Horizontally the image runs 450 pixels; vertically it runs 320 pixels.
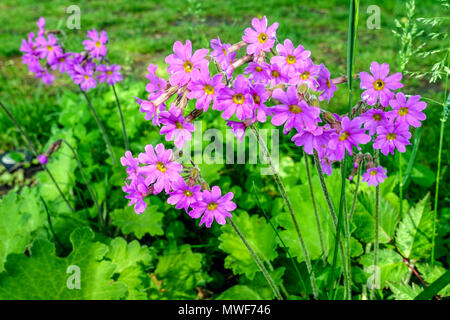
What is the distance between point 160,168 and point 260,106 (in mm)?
355

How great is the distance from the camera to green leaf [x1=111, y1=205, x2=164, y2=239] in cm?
197

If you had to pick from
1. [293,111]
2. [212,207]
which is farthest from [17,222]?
[293,111]

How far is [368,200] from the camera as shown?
1934mm

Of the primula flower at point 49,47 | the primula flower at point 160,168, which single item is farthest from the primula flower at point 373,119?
the primula flower at point 49,47

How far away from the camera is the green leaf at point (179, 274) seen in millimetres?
1892

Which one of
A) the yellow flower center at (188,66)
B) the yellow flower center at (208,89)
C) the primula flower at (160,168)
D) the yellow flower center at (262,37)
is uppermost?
the yellow flower center at (262,37)

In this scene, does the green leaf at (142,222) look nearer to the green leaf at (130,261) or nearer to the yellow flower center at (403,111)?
the green leaf at (130,261)

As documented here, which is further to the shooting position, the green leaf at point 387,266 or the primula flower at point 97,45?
the primula flower at point 97,45

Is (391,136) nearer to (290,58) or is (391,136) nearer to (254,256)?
(290,58)

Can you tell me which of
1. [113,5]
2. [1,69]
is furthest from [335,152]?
[113,5]

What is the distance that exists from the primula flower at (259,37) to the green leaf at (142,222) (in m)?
1.11

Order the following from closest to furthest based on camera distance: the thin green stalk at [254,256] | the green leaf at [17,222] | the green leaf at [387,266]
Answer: the thin green stalk at [254,256], the green leaf at [387,266], the green leaf at [17,222]

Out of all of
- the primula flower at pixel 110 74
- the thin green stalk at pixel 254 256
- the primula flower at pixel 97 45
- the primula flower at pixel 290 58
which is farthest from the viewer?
the primula flower at pixel 110 74

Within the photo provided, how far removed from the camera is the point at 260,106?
3.43 ft
